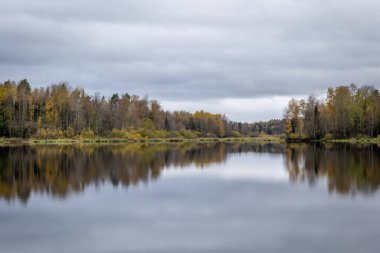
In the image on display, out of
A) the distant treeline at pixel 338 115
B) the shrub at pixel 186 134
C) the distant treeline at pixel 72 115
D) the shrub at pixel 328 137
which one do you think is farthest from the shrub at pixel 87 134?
the shrub at pixel 328 137

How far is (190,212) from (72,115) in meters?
83.5

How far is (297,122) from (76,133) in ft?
156

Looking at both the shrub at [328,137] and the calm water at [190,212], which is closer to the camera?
the calm water at [190,212]

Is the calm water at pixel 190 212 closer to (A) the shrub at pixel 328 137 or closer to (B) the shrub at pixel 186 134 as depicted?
(A) the shrub at pixel 328 137

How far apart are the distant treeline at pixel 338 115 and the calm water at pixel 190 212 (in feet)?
200

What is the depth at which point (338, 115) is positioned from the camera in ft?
289

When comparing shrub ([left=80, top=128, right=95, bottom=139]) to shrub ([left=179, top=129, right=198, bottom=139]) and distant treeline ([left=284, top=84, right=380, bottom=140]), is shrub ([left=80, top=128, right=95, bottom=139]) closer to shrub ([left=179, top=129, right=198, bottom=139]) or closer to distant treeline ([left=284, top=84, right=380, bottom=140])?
shrub ([left=179, top=129, right=198, bottom=139])

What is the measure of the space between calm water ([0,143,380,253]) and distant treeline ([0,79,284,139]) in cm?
6108

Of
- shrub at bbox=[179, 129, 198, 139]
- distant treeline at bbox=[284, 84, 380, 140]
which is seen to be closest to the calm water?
distant treeline at bbox=[284, 84, 380, 140]

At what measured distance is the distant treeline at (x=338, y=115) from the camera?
281 ft

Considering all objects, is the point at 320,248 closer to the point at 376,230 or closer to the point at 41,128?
the point at 376,230

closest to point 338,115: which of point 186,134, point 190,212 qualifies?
point 186,134

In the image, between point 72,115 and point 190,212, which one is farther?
point 72,115

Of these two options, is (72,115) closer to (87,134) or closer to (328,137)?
(87,134)
